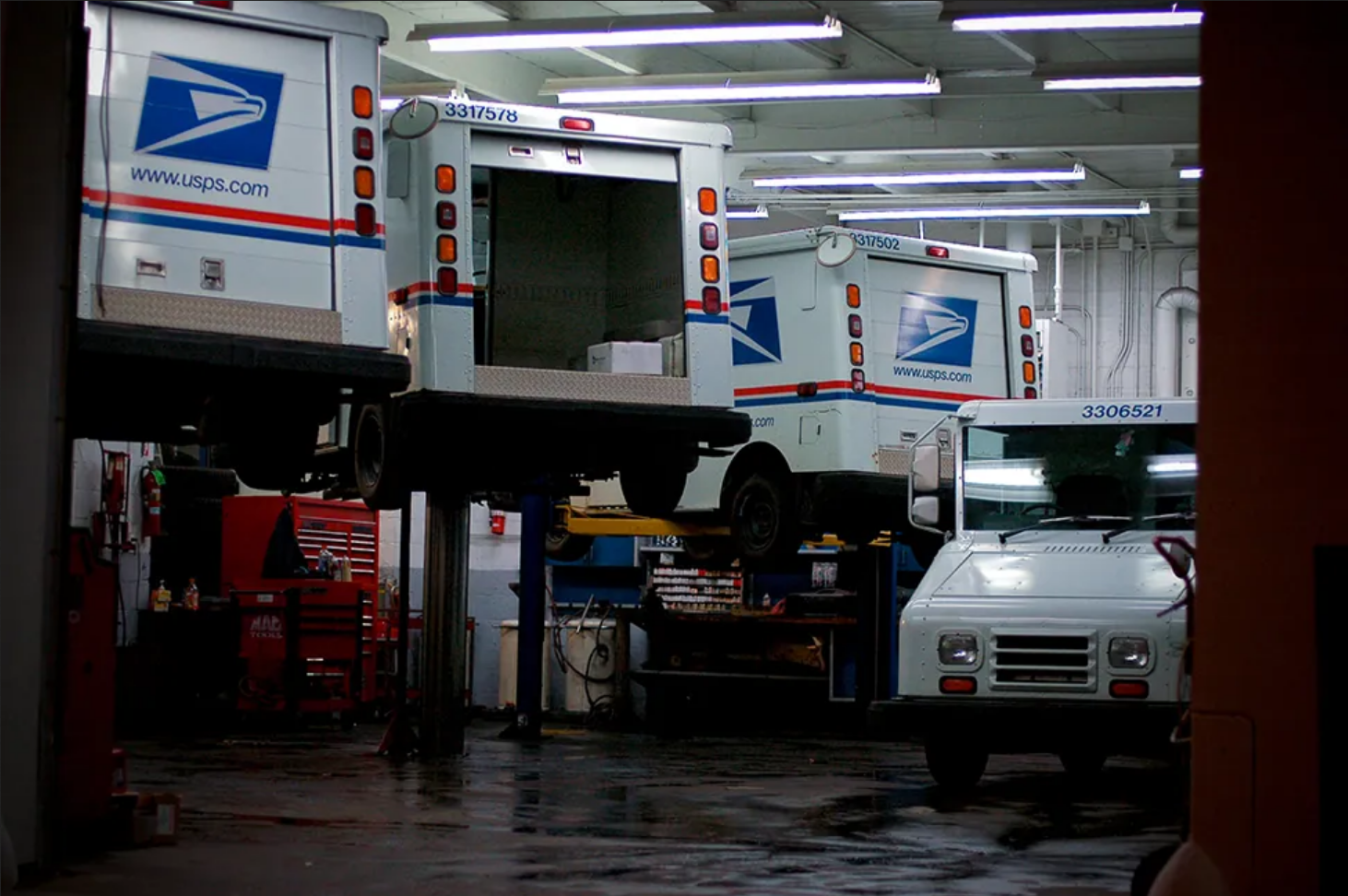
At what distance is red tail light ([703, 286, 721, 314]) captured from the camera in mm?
12966

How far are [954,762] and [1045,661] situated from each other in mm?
1421

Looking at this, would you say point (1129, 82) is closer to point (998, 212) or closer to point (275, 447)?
point (998, 212)

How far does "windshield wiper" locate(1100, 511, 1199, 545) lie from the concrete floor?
160 cm

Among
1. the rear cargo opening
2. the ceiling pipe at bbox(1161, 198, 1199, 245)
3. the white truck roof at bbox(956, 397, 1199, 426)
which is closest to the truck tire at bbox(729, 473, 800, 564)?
the rear cargo opening

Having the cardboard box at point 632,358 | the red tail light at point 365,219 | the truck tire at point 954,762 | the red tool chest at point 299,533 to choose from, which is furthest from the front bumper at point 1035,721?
the red tool chest at point 299,533

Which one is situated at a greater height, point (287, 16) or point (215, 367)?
point (287, 16)

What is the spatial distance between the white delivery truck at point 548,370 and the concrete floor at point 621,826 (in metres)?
2.07

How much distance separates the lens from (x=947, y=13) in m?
15.2

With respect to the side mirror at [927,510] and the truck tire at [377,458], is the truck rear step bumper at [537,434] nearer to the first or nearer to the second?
the truck tire at [377,458]

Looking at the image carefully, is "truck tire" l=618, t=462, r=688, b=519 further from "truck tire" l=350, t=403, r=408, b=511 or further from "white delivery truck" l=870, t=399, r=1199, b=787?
"white delivery truck" l=870, t=399, r=1199, b=787

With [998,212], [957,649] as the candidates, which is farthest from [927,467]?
[998,212]

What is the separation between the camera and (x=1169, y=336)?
2459cm

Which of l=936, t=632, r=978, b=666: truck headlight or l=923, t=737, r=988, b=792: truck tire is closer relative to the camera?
l=936, t=632, r=978, b=666: truck headlight

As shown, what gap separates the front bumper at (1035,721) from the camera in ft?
36.0
